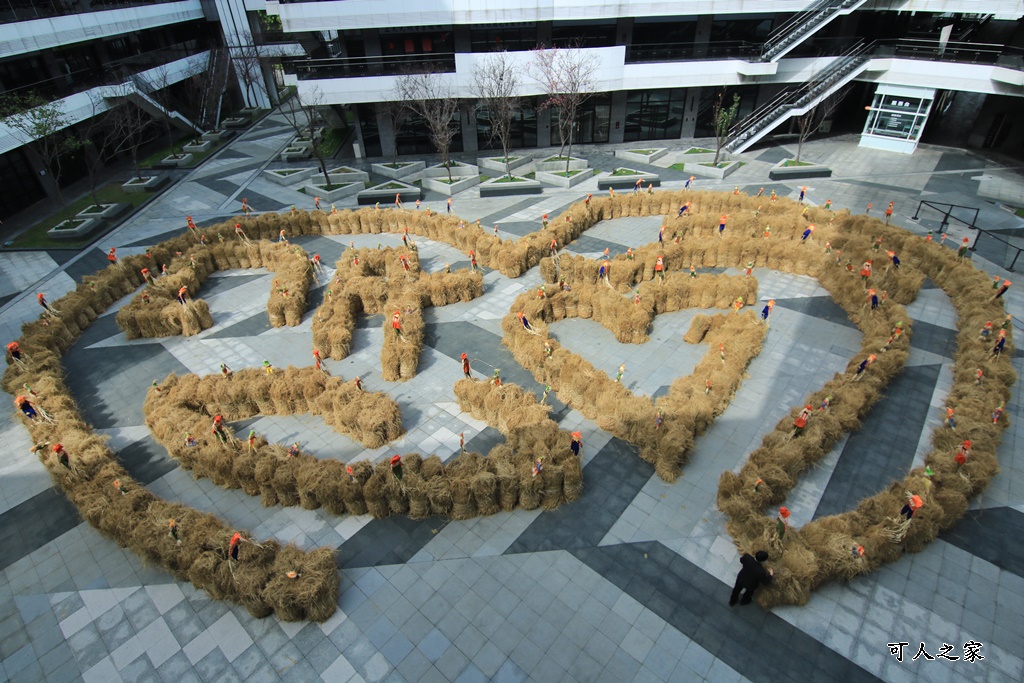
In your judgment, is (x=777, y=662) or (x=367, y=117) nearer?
(x=777, y=662)

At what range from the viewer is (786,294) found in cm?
2031

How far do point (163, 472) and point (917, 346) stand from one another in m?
22.0

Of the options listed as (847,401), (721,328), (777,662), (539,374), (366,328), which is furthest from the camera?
(366,328)

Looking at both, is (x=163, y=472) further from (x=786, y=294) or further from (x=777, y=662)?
(x=786, y=294)

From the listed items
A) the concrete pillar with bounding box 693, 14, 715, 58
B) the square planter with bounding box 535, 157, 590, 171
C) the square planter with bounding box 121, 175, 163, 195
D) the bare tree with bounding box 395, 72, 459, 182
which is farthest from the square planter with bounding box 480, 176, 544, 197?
the square planter with bounding box 121, 175, 163, 195

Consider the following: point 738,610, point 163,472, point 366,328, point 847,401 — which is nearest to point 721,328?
point 847,401

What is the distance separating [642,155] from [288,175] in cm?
2254

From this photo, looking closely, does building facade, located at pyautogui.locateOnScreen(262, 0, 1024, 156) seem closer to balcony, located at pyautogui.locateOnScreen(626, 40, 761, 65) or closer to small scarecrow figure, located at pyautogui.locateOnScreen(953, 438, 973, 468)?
balcony, located at pyautogui.locateOnScreen(626, 40, 761, 65)

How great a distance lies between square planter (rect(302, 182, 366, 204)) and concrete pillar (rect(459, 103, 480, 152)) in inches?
366

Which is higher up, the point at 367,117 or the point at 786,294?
the point at 367,117

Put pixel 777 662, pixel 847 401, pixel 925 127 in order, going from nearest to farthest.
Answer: pixel 777 662 → pixel 847 401 → pixel 925 127

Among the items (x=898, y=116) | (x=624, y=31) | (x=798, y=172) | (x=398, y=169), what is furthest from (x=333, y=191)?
(x=898, y=116)

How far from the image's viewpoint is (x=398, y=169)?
34.4 meters

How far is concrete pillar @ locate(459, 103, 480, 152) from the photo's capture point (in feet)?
123
